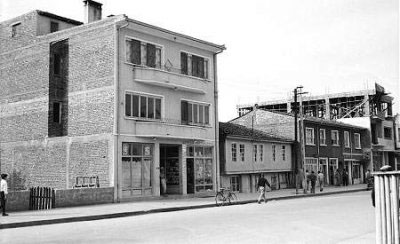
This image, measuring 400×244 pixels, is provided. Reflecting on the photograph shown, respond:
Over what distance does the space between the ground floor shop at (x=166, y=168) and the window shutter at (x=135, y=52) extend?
4990 millimetres

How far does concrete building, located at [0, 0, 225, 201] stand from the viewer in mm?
28672

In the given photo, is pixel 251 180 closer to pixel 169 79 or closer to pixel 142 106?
pixel 169 79

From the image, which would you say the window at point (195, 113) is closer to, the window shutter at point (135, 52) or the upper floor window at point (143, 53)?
the upper floor window at point (143, 53)

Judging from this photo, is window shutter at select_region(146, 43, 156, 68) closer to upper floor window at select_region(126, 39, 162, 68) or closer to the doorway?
upper floor window at select_region(126, 39, 162, 68)

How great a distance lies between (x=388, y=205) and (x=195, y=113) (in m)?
26.5

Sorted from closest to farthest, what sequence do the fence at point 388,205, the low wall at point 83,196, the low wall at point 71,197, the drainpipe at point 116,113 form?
the fence at point 388,205 < the low wall at point 71,197 < the low wall at point 83,196 < the drainpipe at point 116,113

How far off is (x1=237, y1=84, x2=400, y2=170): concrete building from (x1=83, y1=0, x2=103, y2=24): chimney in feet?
109

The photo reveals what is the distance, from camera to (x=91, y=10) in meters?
34.5

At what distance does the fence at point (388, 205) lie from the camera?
24.3 ft

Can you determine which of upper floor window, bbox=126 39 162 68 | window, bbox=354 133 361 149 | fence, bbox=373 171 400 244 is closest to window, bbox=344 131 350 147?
window, bbox=354 133 361 149

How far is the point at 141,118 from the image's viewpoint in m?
29.5

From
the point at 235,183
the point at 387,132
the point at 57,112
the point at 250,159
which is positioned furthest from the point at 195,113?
the point at 387,132

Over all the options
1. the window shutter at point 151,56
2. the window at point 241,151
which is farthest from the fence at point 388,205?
the window at point 241,151

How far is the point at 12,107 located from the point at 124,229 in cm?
2258
